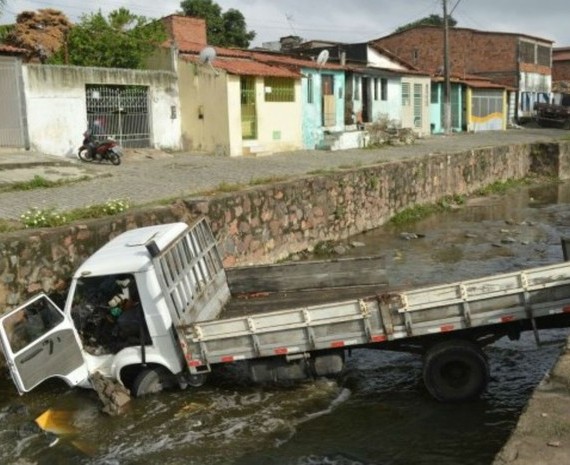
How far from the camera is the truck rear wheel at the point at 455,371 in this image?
8.16 m

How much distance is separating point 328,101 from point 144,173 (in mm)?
13578

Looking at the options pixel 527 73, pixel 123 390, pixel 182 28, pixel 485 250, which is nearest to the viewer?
pixel 123 390

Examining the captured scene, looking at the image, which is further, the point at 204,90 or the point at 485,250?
the point at 204,90

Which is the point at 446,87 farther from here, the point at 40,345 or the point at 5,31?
the point at 40,345

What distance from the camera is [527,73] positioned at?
2034 inches

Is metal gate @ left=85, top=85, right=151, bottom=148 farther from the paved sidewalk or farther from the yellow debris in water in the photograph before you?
the yellow debris in water

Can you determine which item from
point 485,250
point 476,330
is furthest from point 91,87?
point 476,330

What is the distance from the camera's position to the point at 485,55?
51.4 metres

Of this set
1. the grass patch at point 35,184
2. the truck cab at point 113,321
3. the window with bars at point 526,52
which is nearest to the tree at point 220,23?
the window with bars at point 526,52

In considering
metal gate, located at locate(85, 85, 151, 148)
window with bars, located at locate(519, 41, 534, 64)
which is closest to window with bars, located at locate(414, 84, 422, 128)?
window with bars, located at locate(519, 41, 534, 64)

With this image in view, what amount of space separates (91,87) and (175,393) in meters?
16.1

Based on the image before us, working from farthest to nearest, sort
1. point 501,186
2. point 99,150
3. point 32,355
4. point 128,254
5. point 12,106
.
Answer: point 501,186 < point 99,150 < point 12,106 < point 128,254 < point 32,355

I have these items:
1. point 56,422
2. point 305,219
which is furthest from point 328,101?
point 56,422

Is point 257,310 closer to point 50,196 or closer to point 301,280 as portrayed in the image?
point 301,280
